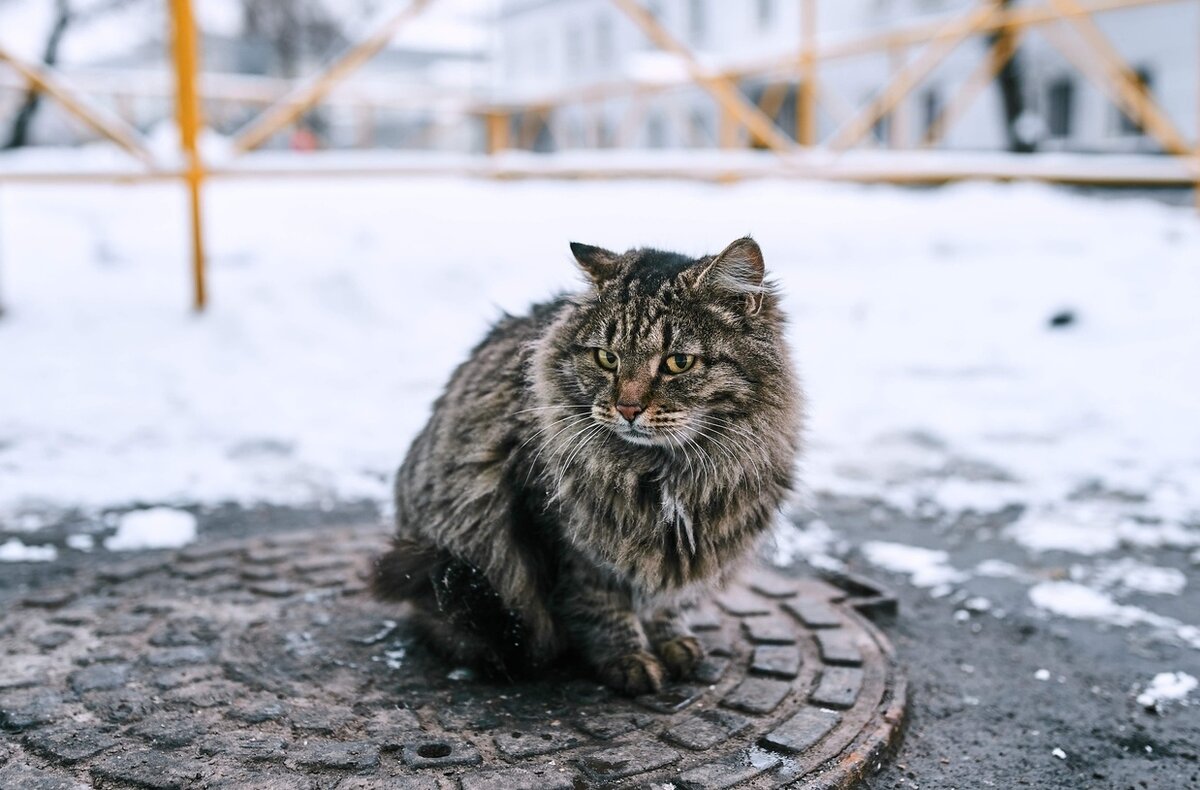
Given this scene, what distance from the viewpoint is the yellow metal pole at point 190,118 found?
21.2 feet

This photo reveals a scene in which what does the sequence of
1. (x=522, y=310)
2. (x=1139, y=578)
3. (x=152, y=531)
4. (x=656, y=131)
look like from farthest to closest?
(x=656, y=131), (x=522, y=310), (x=152, y=531), (x=1139, y=578)

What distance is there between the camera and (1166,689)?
119 inches

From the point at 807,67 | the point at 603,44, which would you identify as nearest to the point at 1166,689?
the point at 807,67

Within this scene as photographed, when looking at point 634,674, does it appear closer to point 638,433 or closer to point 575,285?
point 638,433

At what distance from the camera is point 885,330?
6.84 metres

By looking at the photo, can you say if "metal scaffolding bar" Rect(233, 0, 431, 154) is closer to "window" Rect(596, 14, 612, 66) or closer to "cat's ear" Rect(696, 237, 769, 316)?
"cat's ear" Rect(696, 237, 769, 316)

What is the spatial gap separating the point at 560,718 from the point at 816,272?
560 cm

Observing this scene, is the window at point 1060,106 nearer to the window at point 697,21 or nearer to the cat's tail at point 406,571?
the window at point 697,21

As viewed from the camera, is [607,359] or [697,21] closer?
[607,359]

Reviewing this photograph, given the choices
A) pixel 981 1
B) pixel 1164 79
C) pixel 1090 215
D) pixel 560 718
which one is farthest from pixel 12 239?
pixel 1164 79

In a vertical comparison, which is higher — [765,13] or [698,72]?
[765,13]

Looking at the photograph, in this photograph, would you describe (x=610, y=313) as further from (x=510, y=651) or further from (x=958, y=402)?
(x=958, y=402)

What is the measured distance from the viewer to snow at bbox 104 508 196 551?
4086mm

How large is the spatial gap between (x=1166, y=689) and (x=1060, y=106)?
21432mm
